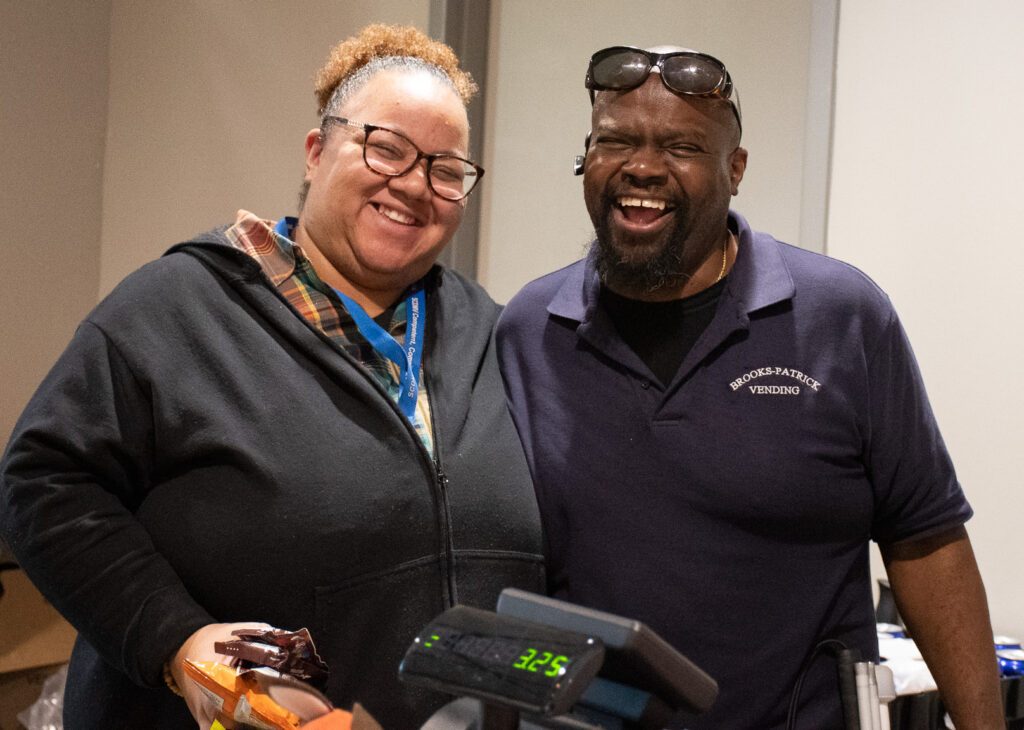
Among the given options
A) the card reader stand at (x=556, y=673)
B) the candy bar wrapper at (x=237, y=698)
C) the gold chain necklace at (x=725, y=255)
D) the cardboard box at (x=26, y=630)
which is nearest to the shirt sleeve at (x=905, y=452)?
the gold chain necklace at (x=725, y=255)

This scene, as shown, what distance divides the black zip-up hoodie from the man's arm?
678mm

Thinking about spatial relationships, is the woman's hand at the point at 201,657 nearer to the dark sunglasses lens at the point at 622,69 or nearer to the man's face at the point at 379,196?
the man's face at the point at 379,196

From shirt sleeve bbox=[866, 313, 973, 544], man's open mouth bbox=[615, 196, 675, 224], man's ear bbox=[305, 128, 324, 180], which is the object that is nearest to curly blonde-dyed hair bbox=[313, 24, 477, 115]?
man's ear bbox=[305, 128, 324, 180]

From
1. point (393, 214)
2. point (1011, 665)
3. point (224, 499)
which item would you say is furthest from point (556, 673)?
point (1011, 665)

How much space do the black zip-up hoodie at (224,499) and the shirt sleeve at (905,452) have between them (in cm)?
61

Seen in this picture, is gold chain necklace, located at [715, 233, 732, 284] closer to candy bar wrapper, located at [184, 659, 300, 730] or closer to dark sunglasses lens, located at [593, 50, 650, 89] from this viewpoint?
dark sunglasses lens, located at [593, 50, 650, 89]

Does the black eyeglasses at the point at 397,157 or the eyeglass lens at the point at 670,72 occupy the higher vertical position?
the eyeglass lens at the point at 670,72

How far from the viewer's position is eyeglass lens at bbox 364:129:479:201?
156 cm

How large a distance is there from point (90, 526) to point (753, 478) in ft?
3.04

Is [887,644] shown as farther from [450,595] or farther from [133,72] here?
[133,72]

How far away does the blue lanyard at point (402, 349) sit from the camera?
1.50m

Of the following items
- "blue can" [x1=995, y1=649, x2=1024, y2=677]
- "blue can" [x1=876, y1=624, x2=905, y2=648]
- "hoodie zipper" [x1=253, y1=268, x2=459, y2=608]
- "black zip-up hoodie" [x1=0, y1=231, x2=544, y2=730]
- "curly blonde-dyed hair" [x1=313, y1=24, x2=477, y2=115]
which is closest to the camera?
"black zip-up hoodie" [x1=0, y1=231, x2=544, y2=730]

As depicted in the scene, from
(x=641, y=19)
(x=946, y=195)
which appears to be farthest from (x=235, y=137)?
(x=946, y=195)

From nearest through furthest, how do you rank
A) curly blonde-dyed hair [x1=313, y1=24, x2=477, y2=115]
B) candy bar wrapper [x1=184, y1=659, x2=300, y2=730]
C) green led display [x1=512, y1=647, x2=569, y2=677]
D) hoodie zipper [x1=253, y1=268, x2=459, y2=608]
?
green led display [x1=512, y1=647, x2=569, y2=677], candy bar wrapper [x1=184, y1=659, x2=300, y2=730], hoodie zipper [x1=253, y1=268, x2=459, y2=608], curly blonde-dyed hair [x1=313, y1=24, x2=477, y2=115]
